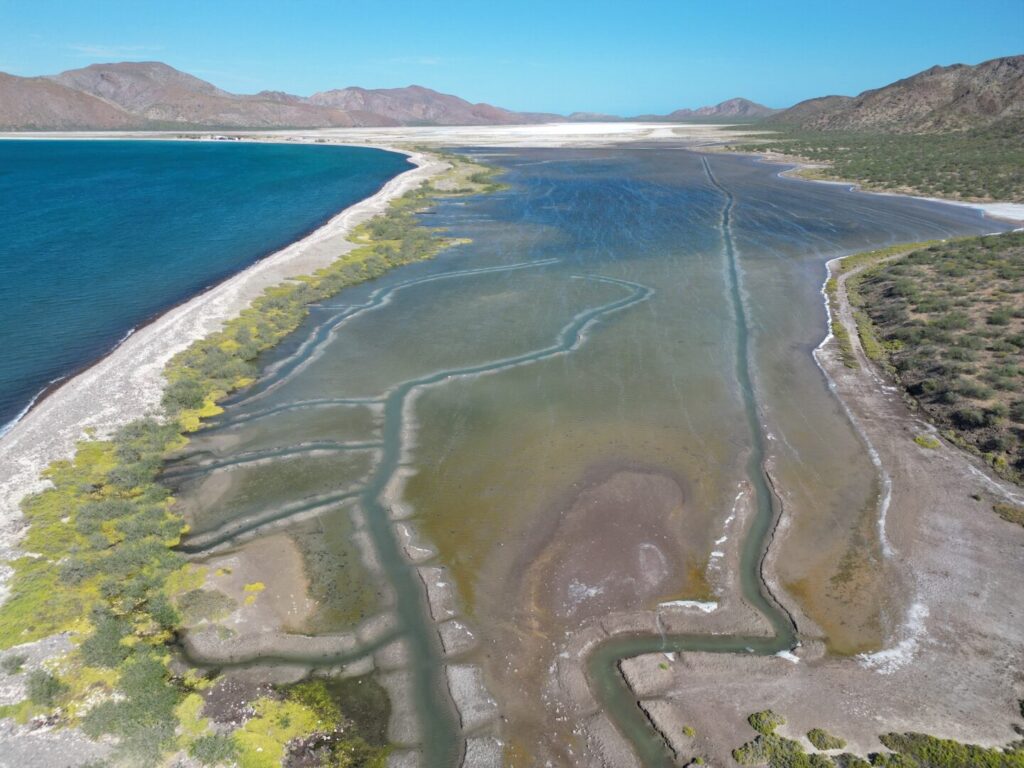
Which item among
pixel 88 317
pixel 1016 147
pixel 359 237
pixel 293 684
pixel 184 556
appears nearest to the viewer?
pixel 293 684

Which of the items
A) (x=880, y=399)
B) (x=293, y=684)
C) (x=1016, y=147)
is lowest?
(x=293, y=684)

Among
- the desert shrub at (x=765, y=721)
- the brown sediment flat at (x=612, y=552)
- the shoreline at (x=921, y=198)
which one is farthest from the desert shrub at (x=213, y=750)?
the shoreline at (x=921, y=198)

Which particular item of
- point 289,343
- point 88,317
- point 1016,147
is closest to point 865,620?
point 289,343

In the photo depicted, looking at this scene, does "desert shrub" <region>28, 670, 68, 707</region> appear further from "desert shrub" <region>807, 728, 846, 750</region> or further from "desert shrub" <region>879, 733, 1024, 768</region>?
"desert shrub" <region>879, 733, 1024, 768</region>

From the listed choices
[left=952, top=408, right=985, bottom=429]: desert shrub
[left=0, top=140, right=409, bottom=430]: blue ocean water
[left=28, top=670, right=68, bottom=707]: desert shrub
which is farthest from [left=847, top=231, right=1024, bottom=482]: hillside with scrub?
[left=0, top=140, right=409, bottom=430]: blue ocean water

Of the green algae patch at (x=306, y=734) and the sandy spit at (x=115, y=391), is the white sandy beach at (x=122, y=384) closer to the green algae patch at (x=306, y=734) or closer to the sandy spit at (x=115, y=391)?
the sandy spit at (x=115, y=391)

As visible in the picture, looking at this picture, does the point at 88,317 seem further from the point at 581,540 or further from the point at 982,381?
the point at 982,381

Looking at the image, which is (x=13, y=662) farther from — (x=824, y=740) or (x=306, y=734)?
(x=824, y=740)
